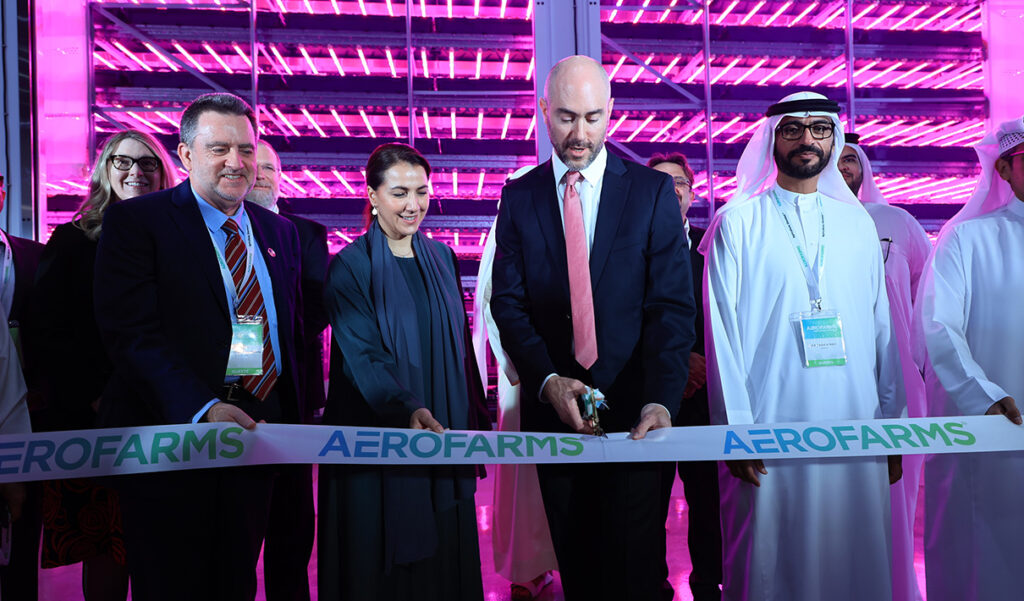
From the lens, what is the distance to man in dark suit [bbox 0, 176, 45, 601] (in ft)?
8.15

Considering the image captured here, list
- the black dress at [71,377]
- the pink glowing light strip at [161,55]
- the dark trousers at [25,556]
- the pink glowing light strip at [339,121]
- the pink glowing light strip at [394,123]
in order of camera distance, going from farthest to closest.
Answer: the pink glowing light strip at [339,121]
the pink glowing light strip at [394,123]
the pink glowing light strip at [161,55]
the dark trousers at [25,556]
the black dress at [71,377]

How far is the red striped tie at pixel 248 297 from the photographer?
190 cm

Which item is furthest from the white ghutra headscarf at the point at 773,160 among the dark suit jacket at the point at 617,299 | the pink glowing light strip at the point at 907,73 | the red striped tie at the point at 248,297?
the pink glowing light strip at the point at 907,73

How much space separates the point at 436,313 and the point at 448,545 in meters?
0.72

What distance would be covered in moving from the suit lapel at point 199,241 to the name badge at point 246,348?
0.05 m

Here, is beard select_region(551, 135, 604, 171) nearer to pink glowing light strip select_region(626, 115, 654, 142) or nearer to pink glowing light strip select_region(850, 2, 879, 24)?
pink glowing light strip select_region(626, 115, 654, 142)

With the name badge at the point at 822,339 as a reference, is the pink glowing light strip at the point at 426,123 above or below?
above

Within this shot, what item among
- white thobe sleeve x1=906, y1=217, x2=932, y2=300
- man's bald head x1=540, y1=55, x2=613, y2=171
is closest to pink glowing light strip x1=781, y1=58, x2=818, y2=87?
white thobe sleeve x1=906, y1=217, x2=932, y2=300

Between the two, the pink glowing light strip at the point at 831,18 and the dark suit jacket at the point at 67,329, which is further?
the pink glowing light strip at the point at 831,18

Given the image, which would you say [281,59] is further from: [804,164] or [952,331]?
[952,331]

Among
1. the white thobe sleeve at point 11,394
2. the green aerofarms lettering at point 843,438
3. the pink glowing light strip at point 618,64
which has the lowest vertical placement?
the green aerofarms lettering at point 843,438

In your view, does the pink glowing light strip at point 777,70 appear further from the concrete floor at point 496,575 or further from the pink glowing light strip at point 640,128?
the concrete floor at point 496,575

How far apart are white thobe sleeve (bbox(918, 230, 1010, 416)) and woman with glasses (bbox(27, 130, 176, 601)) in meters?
2.70

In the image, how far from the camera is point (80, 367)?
2477mm
